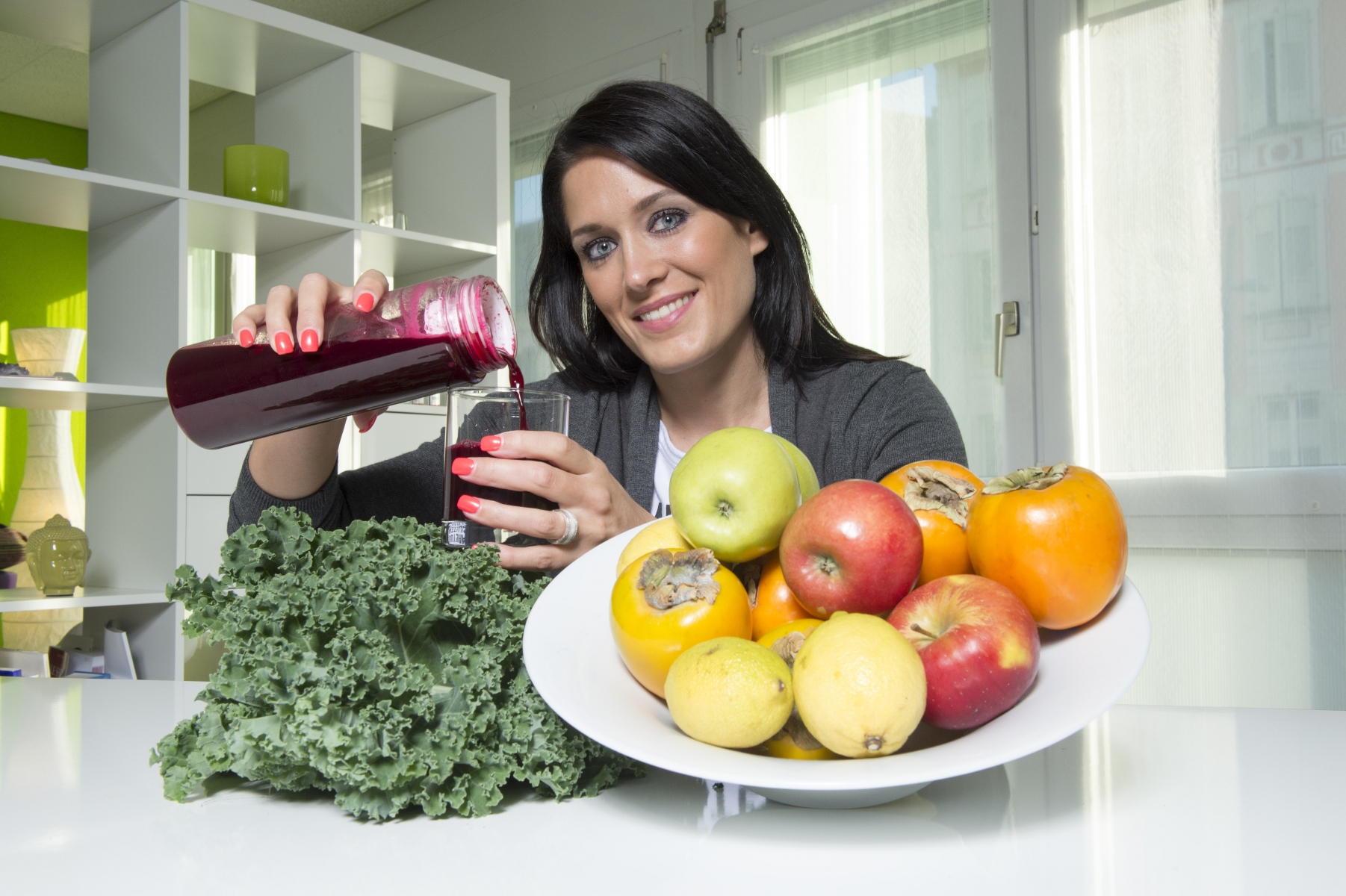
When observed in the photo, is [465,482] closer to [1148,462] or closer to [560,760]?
[560,760]

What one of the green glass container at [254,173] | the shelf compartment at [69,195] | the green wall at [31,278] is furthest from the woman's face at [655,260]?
the green wall at [31,278]

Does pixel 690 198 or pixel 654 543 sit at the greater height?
pixel 690 198

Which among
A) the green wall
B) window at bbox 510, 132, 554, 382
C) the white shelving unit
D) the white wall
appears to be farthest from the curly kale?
the green wall

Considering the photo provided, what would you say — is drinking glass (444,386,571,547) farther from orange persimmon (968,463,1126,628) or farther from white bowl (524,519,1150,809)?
orange persimmon (968,463,1126,628)

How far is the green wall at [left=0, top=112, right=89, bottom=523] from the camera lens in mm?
4918

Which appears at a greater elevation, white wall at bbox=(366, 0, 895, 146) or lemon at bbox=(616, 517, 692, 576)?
white wall at bbox=(366, 0, 895, 146)

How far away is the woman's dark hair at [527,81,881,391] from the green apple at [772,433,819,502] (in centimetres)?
69

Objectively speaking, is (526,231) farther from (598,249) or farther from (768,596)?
(768,596)

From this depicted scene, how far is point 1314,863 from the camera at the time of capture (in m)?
0.44

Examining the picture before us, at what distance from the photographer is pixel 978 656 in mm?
454

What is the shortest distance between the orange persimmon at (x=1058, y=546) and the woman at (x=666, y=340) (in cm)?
45

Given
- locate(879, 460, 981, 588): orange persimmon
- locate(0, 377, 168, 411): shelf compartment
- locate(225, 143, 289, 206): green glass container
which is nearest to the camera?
locate(879, 460, 981, 588): orange persimmon

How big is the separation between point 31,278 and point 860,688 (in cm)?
564

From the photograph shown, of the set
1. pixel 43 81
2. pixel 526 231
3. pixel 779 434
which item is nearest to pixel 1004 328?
pixel 779 434
